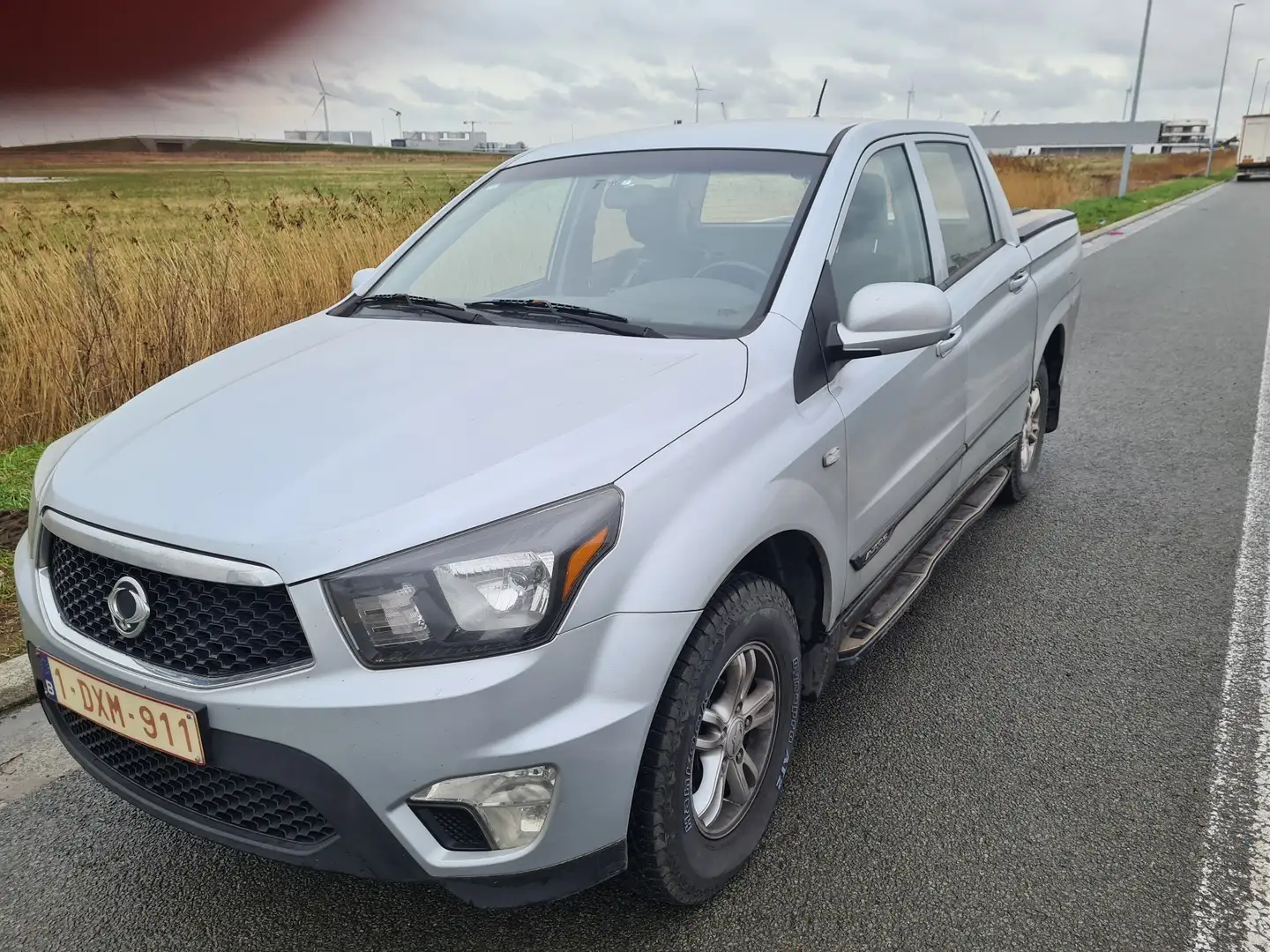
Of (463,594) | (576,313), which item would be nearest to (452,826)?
(463,594)

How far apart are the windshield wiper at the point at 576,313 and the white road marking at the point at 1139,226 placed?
14145 millimetres

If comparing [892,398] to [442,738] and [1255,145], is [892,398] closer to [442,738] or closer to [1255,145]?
[442,738]

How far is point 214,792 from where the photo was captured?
187cm

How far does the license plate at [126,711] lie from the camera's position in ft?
5.83

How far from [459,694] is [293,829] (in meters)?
0.49

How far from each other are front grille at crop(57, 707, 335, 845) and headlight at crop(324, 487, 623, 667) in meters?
0.36

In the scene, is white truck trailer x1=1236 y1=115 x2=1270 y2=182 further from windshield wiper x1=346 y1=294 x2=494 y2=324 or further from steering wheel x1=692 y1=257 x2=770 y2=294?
windshield wiper x1=346 y1=294 x2=494 y2=324

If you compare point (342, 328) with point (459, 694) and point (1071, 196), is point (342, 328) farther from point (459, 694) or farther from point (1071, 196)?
point (1071, 196)

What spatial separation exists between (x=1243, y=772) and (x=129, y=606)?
286cm

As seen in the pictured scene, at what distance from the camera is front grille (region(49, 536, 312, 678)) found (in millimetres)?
1715

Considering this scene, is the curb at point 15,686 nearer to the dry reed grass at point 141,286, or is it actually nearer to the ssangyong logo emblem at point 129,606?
the ssangyong logo emblem at point 129,606

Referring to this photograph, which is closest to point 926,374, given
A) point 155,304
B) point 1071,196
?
point 155,304

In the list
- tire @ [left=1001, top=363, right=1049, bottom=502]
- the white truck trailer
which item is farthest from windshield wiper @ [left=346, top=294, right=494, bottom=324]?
the white truck trailer

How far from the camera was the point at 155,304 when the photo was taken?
241 inches
